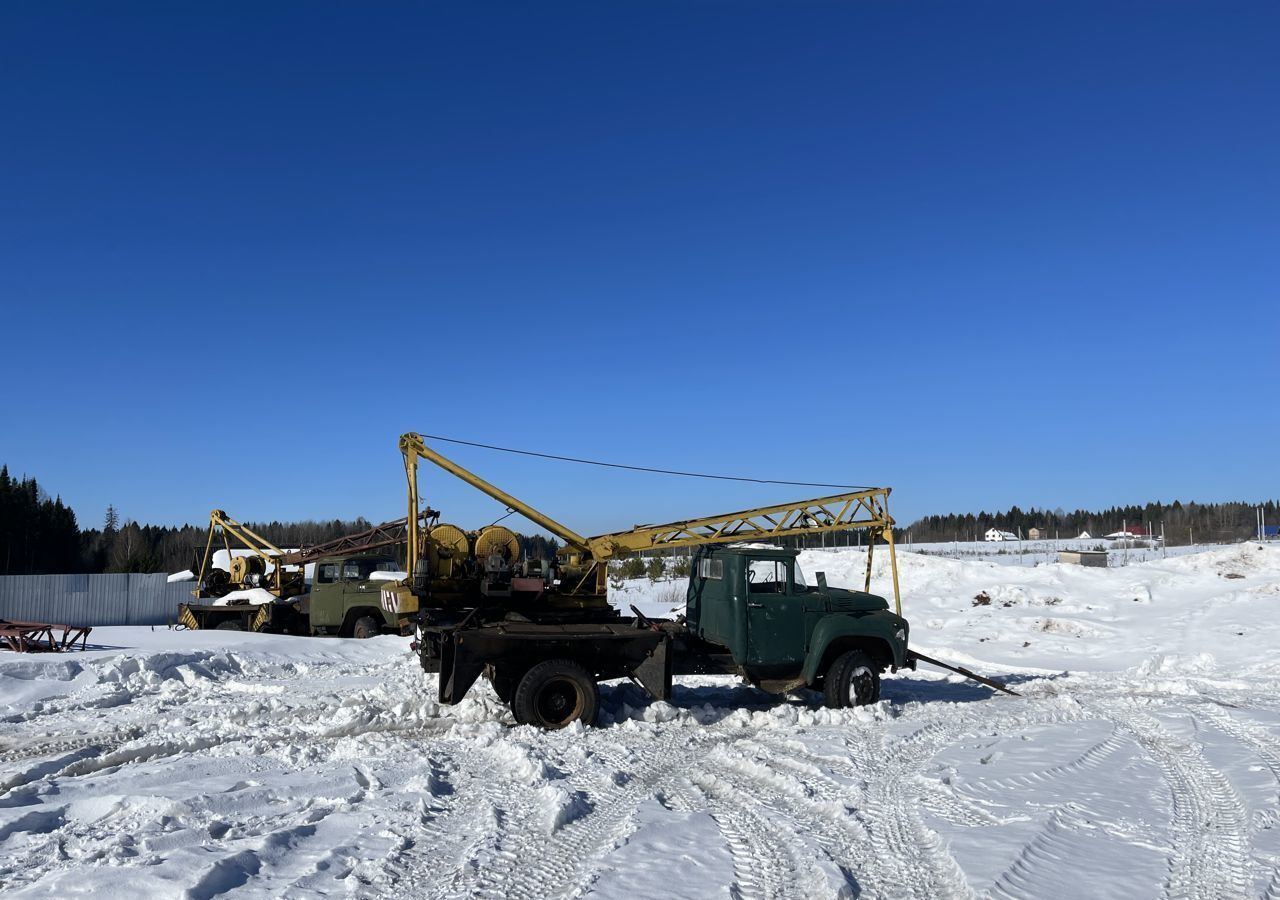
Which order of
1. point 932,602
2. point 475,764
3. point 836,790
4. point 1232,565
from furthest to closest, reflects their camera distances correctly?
point 1232,565, point 932,602, point 475,764, point 836,790

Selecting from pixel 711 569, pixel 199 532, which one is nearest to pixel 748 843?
pixel 711 569

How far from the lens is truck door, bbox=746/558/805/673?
11.2 meters

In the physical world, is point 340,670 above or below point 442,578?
below

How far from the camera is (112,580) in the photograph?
1175 inches

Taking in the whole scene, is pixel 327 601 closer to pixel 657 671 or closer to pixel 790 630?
pixel 657 671

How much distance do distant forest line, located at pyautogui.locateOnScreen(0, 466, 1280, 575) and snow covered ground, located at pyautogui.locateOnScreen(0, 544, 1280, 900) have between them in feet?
17.3

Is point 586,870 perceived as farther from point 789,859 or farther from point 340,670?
point 340,670

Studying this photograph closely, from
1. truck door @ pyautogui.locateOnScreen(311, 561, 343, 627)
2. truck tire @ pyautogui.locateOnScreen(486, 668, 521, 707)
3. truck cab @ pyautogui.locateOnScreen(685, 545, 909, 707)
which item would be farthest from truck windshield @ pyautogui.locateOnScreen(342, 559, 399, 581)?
truck cab @ pyautogui.locateOnScreen(685, 545, 909, 707)

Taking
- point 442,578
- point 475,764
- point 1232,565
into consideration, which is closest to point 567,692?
point 475,764

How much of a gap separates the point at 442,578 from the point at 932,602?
18255 mm

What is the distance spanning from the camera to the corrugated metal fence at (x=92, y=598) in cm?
2789

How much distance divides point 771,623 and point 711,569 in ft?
3.83

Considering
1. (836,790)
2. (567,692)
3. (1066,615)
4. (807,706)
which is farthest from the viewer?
(1066,615)

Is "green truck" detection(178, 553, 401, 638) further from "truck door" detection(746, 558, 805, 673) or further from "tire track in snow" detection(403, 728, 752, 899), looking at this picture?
"tire track in snow" detection(403, 728, 752, 899)
